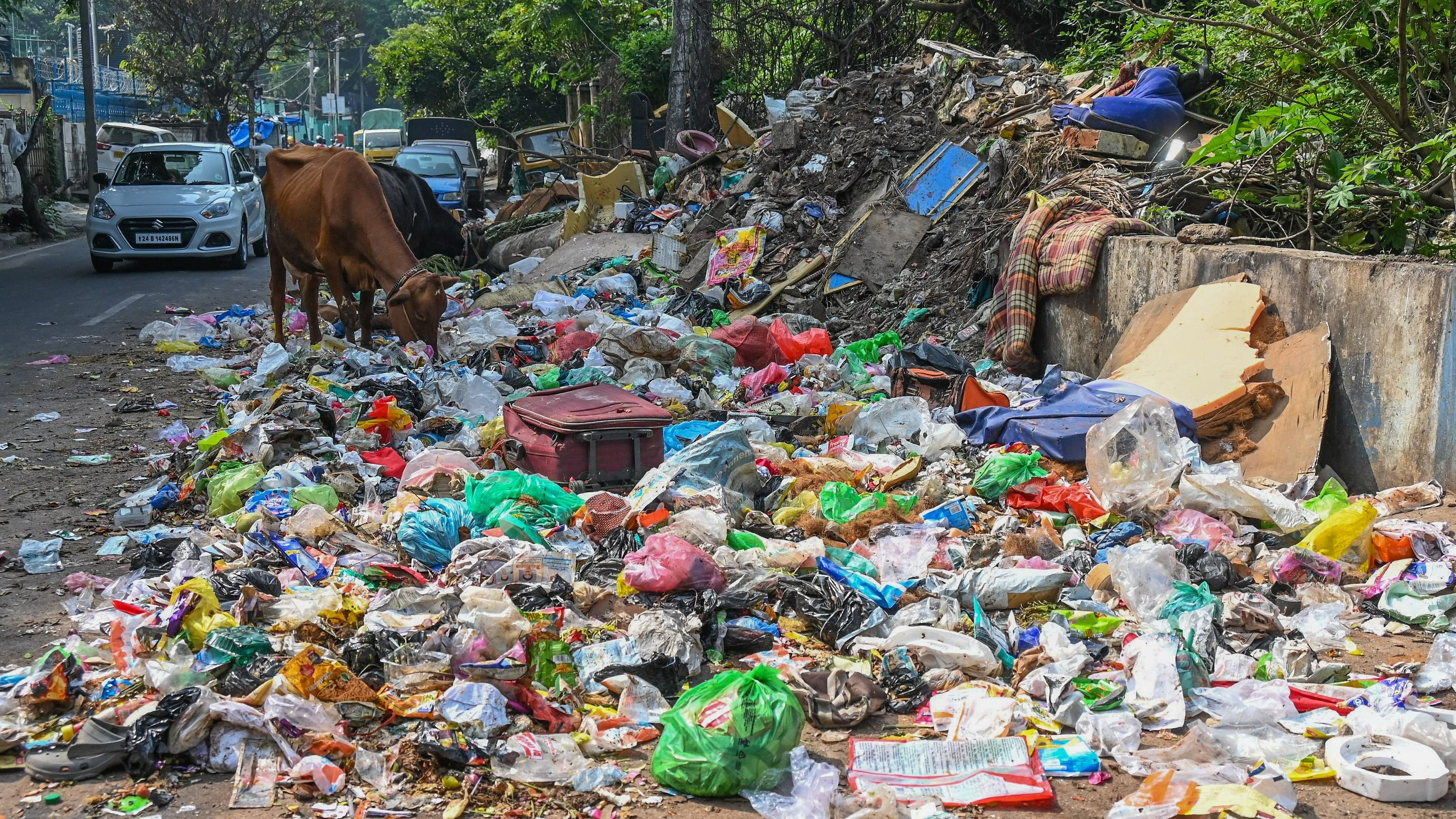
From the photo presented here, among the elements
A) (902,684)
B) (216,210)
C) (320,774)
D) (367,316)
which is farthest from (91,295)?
(902,684)

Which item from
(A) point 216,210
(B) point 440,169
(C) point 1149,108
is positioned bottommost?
(A) point 216,210

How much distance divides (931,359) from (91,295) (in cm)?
943

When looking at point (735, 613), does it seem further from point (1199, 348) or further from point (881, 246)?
point (881, 246)

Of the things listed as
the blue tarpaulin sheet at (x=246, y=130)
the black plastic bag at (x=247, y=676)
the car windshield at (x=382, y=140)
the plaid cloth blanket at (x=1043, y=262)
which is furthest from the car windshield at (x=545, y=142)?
the black plastic bag at (x=247, y=676)

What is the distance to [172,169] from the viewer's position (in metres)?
14.6

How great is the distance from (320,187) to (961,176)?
211 inches

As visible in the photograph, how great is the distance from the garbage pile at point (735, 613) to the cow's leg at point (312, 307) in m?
2.22

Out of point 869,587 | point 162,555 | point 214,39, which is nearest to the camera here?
point 869,587

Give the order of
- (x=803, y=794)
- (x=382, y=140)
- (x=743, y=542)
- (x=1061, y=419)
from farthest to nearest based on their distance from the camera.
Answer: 1. (x=382, y=140)
2. (x=1061, y=419)
3. (x=743, y=542)
4. (x=803, y=794)

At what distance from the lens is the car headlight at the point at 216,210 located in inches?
557

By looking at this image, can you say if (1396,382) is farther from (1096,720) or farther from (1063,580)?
(1096,720)

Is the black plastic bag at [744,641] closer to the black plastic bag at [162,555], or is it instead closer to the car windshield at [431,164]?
the black plastic bag at [162,555]

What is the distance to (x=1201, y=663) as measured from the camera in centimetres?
380

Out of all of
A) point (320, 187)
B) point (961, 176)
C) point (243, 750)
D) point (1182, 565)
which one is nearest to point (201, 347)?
point (320, 187)
